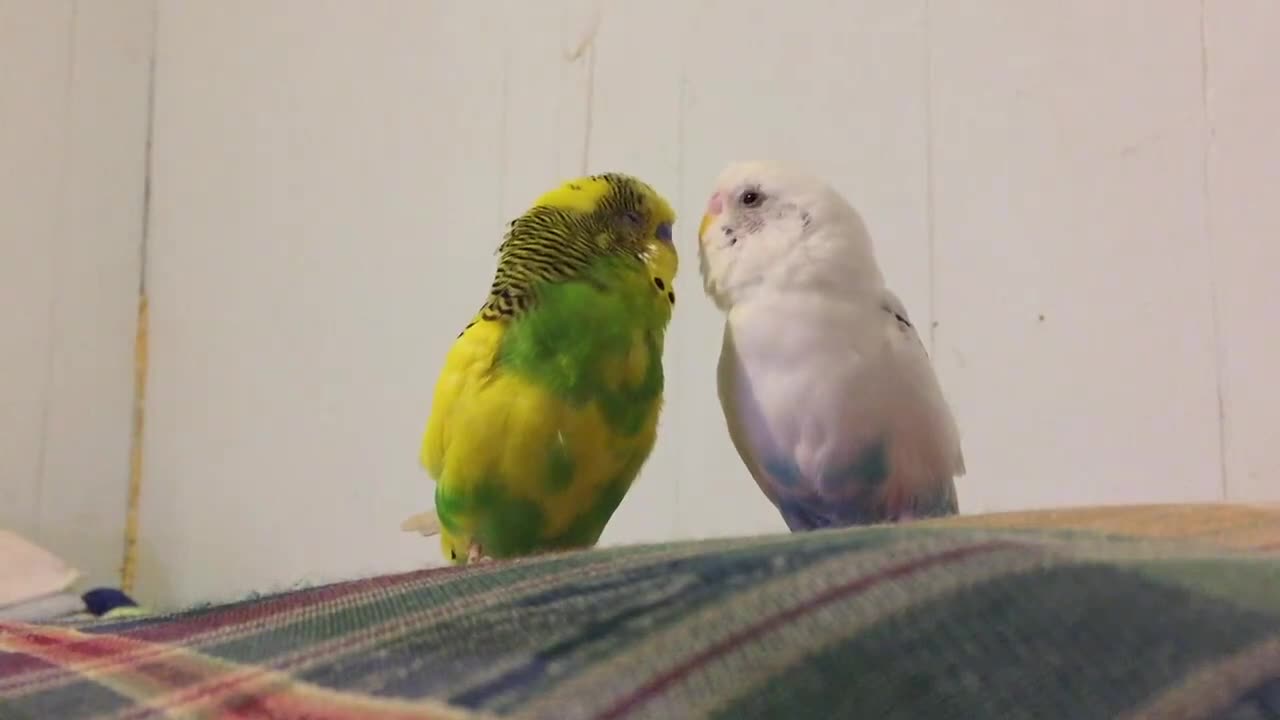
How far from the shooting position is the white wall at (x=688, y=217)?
66cm

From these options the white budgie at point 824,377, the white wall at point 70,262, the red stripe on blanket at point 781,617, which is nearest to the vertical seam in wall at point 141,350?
the white wall at point 70,262

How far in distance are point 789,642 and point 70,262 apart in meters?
1.47

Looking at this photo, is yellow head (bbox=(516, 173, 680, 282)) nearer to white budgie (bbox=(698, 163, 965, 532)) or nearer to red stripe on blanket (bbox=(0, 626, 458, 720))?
white budgie (bbox=(698, 163, 965, 532))

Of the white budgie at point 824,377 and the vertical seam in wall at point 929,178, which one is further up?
the vertical seam in wall at point 929,178

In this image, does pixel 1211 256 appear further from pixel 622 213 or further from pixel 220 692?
pixel 220 692

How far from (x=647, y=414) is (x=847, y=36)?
42 centimetres

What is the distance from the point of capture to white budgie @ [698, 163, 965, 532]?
492 mm

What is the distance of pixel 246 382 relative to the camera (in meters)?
1.38

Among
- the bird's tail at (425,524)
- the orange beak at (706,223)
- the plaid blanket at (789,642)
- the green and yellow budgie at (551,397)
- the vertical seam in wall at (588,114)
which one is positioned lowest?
the bird's tail at (425,524)

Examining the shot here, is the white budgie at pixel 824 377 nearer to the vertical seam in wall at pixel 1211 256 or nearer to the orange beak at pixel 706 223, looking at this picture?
the orange beak at pixel 706 223

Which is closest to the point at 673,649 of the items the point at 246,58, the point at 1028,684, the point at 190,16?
the point at 1028,684

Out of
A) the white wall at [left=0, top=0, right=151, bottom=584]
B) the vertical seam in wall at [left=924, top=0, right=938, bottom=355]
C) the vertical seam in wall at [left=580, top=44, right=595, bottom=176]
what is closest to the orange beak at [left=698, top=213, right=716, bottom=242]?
the vertical seam in wall at [left=924, top=0, right=938, bottom=355]

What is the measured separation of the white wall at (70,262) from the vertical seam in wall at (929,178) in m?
1.17

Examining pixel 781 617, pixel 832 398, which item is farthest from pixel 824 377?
pixel 781 617
